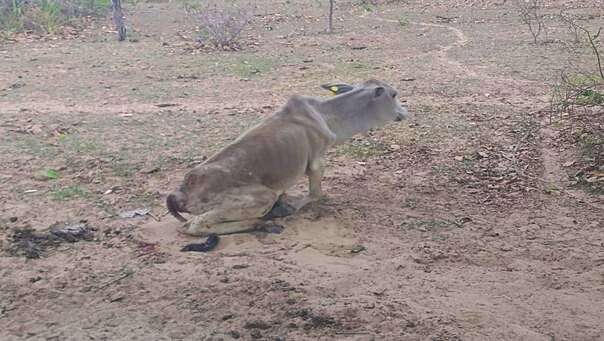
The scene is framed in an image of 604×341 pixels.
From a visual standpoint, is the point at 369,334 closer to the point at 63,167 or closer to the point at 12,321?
the point at 12,321

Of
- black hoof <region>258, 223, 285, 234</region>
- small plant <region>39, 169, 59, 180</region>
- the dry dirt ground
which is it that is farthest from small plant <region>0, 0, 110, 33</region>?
black hoof <region>258, 223, 285, 234</region>

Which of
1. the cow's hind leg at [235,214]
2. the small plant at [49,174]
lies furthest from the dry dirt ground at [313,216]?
the cow's hind leg at [235,214]

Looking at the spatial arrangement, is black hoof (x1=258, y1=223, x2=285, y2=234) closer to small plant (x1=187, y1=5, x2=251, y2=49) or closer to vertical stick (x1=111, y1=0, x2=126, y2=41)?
small plant (x1=187, y1=5, x2=251, y2=49)

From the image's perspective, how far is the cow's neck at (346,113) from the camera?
656cm

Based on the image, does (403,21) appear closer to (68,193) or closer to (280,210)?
(280,210)

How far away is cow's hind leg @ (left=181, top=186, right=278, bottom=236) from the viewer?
541cm

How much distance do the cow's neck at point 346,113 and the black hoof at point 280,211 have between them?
0.93 metres

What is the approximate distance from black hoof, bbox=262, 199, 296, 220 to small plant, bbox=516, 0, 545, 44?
8.49m

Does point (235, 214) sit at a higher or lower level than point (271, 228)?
higher

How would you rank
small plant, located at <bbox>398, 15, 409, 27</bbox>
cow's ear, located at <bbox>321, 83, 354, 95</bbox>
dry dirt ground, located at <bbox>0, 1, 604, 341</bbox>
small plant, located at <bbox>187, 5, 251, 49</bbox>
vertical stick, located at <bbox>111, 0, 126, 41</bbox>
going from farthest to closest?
small plant, located at <bbox>398, 15, 409, 27</bbox> → vertical stick, located at <bbox>111, 0, 126, 41</bbox> → small plant, located at <bbox>187, 5, 251, 49</bbox> → cow's ear, located at <bbox>321, 83, 354, 95</bbox> → dry dirt ground, located at <bbox>0, 1, 604, 341</bbox>

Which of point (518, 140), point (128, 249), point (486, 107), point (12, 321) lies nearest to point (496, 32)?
point (486, 107)

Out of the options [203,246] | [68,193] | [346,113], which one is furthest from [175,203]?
[346,113]

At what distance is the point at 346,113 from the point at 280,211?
133 centimetres

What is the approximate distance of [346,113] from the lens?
6730mm
